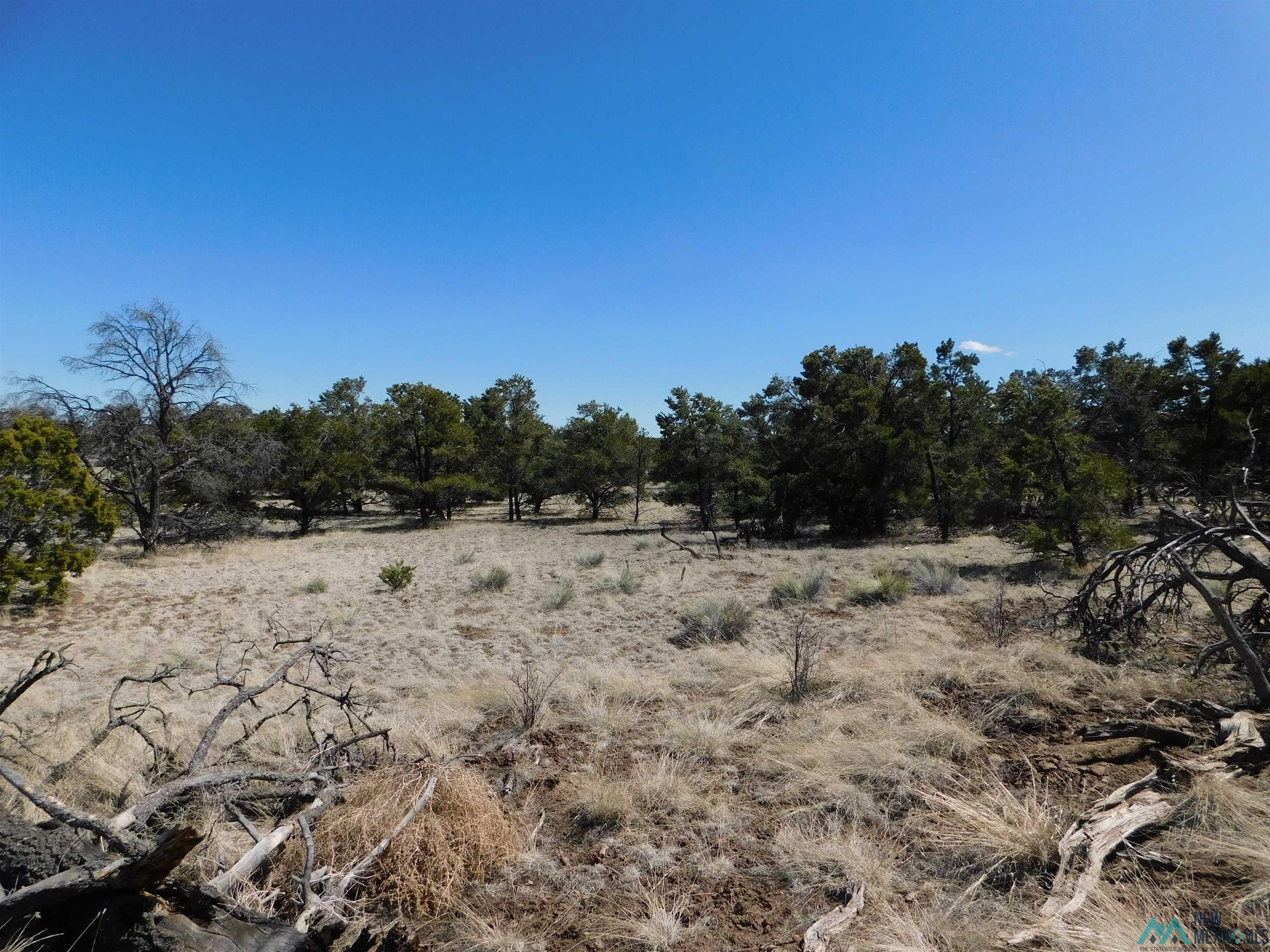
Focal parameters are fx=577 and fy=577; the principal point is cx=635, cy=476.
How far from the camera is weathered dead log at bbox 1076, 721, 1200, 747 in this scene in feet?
14.9

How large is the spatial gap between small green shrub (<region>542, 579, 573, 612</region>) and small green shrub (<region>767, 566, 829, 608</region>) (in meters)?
4.53

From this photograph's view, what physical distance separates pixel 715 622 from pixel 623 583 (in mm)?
4655

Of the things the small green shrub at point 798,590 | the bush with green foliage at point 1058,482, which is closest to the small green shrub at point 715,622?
the small green shrub at point 798,590

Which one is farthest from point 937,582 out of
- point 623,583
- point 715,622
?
point 623,583

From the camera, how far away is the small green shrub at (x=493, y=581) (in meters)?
14.8

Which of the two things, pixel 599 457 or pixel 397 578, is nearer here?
pixel 397 578

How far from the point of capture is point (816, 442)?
23.2m

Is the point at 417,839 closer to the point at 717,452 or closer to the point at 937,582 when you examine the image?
the point at 937,582

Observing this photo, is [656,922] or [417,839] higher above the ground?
[417,839]

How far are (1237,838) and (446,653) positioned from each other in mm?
9276

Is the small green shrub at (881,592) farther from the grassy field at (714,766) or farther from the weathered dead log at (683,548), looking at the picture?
the weathered dead log at (683,548)

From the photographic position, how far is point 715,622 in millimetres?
10320

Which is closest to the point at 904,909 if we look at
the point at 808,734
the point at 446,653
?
the point at 808,734

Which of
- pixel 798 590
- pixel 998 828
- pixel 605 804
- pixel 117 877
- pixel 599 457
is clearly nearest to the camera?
pixel 117 877
